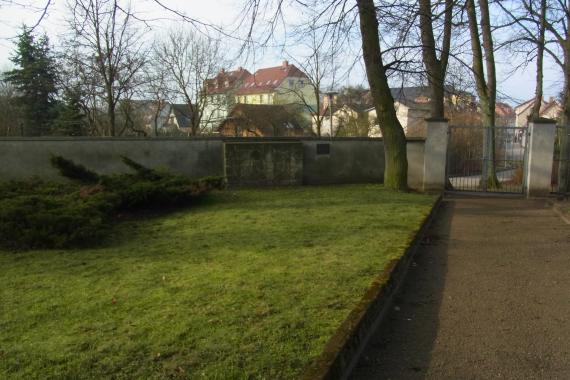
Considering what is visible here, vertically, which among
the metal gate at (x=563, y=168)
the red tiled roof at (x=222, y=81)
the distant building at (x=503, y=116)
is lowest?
the metal gate at (x=563, y=168)

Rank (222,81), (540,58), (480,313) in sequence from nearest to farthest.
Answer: (480,313) < (540,58) < (222,81)

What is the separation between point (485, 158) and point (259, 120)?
3461 centimetres

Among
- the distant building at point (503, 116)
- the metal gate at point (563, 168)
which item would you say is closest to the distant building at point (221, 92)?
the distant building at point (503, 116)

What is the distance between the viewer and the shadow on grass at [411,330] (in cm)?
357

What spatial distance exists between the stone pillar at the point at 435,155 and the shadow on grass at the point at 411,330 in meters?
7.19

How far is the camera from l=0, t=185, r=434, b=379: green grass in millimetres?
3250

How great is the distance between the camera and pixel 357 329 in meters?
3.76

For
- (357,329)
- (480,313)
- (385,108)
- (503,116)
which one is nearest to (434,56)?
(385,108)

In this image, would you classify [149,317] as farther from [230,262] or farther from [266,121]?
[266,121]

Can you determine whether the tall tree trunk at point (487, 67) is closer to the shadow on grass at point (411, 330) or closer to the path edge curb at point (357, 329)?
the shadow on grass at point (411, 330)

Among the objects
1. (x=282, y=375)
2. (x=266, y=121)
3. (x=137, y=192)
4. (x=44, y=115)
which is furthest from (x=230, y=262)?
(x=266, y=121)

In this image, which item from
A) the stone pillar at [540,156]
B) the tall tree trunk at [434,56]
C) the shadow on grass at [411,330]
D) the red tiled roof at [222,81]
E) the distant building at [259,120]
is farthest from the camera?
the distant building at [259,120]

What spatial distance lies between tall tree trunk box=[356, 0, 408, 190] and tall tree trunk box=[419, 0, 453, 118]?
129cm

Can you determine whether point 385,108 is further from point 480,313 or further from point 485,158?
point 480,313
